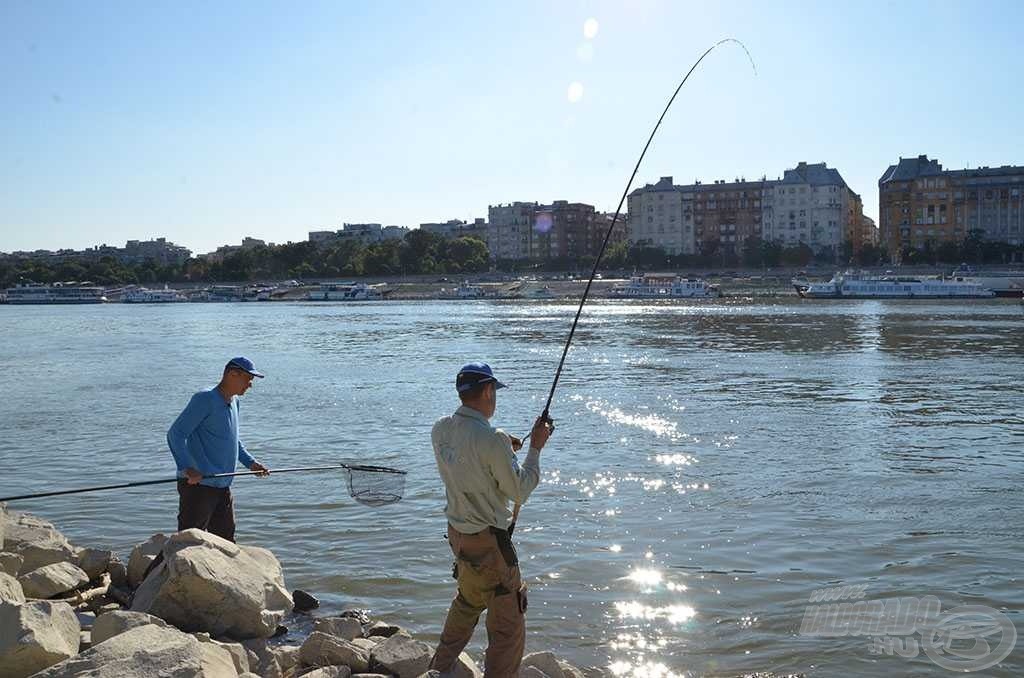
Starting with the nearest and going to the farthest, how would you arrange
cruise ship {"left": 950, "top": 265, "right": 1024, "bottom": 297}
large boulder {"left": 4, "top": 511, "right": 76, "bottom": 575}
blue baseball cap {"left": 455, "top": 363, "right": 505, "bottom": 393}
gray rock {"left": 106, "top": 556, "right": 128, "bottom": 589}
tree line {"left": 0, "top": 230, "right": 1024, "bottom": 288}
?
blue baseball cap {"left": 455, "top": 363, "right": 505, "bottom": 393}
large boulder {"left": 4, "top": 511, "right": 76, "bottom": 575}
gray rock {"left": 106, "top": 556, "right": 128, "bottom": 589}
cruise ship {"left": 950, "top": 265, "right": 1024, "bottom": 297}
tree line {"left": 0, "top": 230, "right": 1024, "bottom": 288}

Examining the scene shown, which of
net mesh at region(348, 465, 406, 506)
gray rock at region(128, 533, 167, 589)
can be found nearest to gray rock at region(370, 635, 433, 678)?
net mesh at region(348, 465, 406, 506)

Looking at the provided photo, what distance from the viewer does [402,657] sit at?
591cm

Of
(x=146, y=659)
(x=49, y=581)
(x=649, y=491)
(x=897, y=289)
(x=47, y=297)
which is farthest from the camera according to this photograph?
(x=47, y=297)

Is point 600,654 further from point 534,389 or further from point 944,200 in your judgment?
point 944,200

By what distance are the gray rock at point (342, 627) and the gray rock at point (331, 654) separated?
491 millimetres

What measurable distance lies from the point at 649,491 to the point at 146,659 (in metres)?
8.82

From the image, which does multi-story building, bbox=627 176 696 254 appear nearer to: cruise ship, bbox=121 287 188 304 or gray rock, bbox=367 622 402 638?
cruise ship, bbox=121 287 188 304

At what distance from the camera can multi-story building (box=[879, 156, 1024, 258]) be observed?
14112cm

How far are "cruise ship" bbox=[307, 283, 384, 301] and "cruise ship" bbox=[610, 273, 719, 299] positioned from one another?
39.6 m

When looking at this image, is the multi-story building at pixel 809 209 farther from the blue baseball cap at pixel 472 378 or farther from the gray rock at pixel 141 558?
the blue baseball cap at pixel 472 378

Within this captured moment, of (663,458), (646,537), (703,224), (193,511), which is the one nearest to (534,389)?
(663,458)

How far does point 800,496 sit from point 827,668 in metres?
5.58

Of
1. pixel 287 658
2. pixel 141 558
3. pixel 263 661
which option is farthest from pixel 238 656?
pixel 141 558

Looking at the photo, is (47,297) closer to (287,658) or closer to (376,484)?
(376,484)
